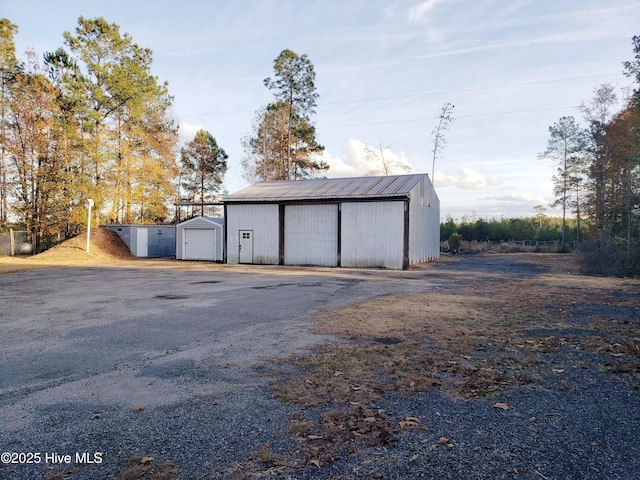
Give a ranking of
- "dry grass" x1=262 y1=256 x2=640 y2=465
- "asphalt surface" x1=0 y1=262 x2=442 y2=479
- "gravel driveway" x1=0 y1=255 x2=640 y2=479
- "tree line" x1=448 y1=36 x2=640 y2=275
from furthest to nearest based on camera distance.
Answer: "tree line" x1=448 y1=36 x2=640 y2=275 < "dry grass" x1=262 y1=256 x2=640 y2=465 < "asphalt surface" x1=0 y1=262 x2=442 y2=479 < "gravel driveway" x1=0 y1=255 x2=640 y2=479

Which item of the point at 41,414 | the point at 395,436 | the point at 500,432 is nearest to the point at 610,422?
the point at 500,432

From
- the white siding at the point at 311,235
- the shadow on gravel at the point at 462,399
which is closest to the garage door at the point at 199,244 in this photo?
the white siding at the point at 311,235

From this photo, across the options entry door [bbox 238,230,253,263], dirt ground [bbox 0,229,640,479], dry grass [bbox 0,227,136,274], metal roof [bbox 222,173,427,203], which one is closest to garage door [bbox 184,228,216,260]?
entry door [bbox 238,230,253,263]

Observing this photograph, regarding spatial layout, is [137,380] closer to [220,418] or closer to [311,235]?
[220,418]

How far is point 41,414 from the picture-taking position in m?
3.56

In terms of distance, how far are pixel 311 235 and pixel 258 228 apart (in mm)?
3402

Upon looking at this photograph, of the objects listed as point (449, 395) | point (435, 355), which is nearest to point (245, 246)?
point (435, 355)

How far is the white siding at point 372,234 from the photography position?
20.5 meters

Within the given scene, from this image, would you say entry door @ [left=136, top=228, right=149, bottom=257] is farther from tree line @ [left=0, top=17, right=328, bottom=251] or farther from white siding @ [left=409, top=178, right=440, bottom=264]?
white siding @ [left=409, top=178, right=440, bottom=264]

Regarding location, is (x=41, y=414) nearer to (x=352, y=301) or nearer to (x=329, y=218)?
(x=352, y=301)

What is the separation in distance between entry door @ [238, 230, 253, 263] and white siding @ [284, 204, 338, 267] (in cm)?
227

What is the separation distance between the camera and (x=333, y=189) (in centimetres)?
2305

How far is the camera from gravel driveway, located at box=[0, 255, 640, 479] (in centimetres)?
278

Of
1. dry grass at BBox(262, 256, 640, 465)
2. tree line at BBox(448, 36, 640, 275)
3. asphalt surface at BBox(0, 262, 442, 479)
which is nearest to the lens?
asphalt surface at BBox(0, 262, 442, 479)
